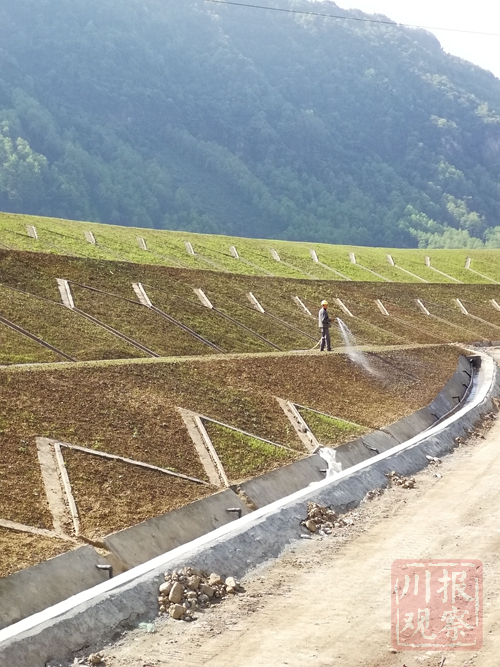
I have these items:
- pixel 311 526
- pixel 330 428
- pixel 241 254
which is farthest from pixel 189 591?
pixel 241 254

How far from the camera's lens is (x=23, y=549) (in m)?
11.4

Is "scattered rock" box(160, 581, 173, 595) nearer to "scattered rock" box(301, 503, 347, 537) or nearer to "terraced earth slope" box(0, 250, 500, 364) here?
"scattered rock" box(301, 503, 347, 537)

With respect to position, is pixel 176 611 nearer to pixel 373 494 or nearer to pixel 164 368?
pixel 373 494

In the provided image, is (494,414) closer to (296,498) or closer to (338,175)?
(296,498)

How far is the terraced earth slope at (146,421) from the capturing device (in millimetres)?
13148

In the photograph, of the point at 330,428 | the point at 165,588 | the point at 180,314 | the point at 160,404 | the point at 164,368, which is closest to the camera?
the point at 165,588

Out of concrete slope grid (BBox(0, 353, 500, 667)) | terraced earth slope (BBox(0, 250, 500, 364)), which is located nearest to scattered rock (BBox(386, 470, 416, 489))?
concrete slope grid (BBox(0, 353, 500, 667))

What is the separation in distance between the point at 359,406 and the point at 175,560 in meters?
12.1

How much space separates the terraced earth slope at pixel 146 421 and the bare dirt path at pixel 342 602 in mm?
2186

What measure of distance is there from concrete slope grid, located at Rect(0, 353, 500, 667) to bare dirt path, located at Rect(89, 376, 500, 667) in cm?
31

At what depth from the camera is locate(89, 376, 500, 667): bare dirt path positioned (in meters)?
9.80

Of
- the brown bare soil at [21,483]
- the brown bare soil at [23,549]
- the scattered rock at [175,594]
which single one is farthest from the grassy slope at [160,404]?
the scattered rock at [175,594]

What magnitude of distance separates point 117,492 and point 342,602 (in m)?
4.27

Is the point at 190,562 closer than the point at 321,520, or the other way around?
the point at 190,562
